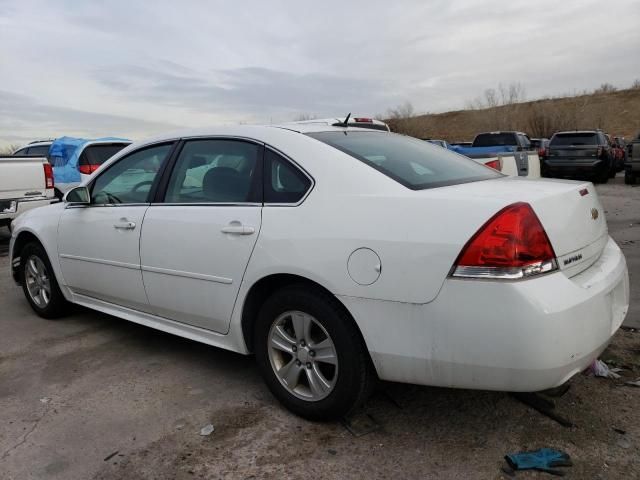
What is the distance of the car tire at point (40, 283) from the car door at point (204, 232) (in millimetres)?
1528

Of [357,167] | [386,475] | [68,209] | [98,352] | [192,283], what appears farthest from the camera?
[68,209]

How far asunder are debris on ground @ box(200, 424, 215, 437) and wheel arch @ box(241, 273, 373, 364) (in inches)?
19.2

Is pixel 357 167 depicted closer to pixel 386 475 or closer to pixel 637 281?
pixel 386 475

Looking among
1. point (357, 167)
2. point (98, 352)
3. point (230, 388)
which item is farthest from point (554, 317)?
point (98, 352)

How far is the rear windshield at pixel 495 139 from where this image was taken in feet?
61.8

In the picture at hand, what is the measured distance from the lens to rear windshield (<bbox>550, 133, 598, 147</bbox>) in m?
18.3

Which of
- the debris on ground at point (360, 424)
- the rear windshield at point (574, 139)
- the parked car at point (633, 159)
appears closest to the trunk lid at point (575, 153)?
the rear windshield at point (574, 139)

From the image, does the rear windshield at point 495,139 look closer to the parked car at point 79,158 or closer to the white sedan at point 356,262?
the parked car at point 79,158

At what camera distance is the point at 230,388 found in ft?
11.3

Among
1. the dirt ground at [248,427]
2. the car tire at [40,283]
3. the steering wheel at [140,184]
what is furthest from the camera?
the car tire at [40,283]

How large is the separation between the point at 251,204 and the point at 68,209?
6.82 ft

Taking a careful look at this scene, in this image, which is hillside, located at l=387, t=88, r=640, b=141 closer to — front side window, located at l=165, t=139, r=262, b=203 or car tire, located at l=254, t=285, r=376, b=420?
front side window, located at l=165, t=139, r=262, b=203

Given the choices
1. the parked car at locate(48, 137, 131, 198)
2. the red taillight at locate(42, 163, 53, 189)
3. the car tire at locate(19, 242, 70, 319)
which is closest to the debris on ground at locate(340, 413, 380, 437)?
the car tire at locate(19, 242, 70, 319)

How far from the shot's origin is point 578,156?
59.3ft
